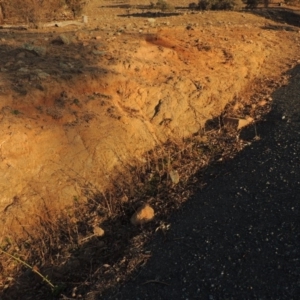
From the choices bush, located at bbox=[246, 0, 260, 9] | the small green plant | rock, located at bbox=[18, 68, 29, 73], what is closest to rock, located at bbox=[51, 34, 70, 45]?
rock, located at bbox=[18, 68, 29, 73]

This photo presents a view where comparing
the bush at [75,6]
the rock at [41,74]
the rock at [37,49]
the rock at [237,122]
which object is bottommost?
the rock at [237,122]

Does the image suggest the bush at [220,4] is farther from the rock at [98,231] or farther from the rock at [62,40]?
the rock at [98,231]

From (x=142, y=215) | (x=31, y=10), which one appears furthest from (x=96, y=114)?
(x=31, y=10)

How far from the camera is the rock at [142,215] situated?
525 centimetres

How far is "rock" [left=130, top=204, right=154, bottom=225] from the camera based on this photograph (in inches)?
207

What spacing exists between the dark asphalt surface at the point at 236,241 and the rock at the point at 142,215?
36 cm

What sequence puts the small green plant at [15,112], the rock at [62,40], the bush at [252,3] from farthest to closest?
the bush at [252,3], the rock at [62,40], the small green plant at [15,112]

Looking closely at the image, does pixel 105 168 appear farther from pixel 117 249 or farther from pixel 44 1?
pixel 44 1

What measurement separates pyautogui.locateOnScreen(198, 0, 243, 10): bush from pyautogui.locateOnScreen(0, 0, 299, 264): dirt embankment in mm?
7726

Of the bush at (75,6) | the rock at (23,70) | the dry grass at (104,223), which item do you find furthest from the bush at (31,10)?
the dry grass at (104,223)

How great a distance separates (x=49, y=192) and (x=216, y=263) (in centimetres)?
243

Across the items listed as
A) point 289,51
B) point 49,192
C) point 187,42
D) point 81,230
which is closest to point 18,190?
point 49,192

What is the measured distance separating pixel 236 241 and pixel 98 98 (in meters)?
3.43

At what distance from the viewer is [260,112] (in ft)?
26.7
